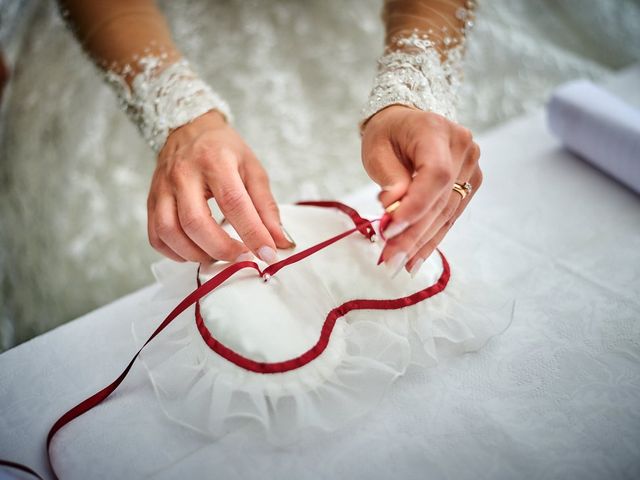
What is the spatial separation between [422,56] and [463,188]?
277mm

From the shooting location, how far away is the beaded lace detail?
0.73m

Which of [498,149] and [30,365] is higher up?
[30,365]

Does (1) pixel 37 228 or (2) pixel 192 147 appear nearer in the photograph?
(2) pixel 192 147

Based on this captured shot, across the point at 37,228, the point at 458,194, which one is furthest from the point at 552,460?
the point at 37,228

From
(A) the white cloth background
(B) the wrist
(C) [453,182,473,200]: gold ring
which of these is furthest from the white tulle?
(A) the white cloth background

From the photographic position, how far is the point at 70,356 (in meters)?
0.61

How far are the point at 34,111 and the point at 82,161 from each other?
0.20 m

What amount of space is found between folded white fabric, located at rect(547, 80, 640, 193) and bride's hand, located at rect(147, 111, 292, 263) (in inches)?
25.5

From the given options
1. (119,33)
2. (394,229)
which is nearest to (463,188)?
(394,229)

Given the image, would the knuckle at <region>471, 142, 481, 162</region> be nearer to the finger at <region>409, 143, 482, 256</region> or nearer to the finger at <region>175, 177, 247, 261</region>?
the finger at <region>409, 143, 482, 256</region>

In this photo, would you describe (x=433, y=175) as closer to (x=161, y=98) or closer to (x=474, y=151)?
(x=474, y=151)

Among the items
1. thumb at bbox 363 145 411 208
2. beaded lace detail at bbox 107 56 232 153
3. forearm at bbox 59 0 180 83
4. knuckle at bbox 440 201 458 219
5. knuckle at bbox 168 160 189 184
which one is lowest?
knuckle at bbox 440 201 458 219

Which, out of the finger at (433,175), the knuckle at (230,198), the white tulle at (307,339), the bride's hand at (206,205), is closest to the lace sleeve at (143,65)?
the bride's hand at (206,205)

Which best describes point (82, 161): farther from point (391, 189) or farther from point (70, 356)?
point (391, 189)
